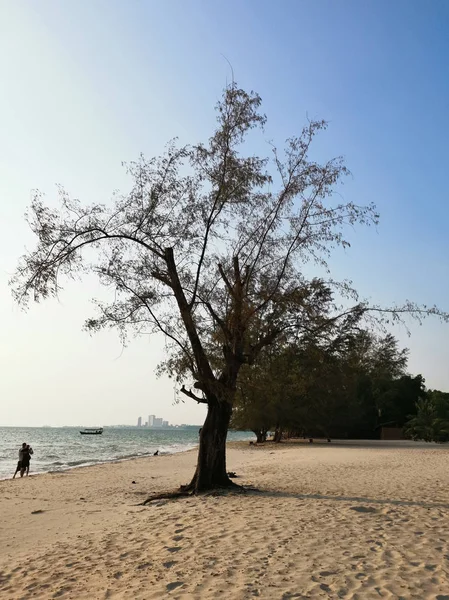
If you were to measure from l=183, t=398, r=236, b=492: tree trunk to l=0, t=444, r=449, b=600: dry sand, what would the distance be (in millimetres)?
1425

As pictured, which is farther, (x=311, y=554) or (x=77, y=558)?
(x=77, y=558)

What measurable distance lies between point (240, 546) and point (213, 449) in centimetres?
736

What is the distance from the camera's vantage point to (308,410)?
53938 mm

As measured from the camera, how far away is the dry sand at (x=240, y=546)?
7078 mm

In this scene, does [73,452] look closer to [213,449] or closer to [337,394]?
[337,394]

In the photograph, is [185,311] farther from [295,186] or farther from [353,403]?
[353,403]

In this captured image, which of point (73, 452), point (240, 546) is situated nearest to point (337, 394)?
point (73, 452)

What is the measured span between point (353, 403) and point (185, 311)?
173 ft

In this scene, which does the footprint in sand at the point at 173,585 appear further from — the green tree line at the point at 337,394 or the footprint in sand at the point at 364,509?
the green tree line at the point at 337,394

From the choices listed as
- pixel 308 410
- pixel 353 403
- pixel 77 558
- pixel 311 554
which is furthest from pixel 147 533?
pixel 353 403

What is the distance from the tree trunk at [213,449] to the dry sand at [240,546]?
1.42 m

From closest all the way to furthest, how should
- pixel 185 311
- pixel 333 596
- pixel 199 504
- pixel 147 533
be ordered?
pixel 333 596, pixel 147 533, pixel 199 504, pixel 185 311

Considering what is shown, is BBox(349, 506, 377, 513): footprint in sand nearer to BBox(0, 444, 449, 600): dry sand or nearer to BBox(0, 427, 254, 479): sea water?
BBox(0, 444, 449, 600): dry sand

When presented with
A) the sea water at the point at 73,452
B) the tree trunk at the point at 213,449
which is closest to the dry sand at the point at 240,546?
the tree trunk at the point at 213,449
